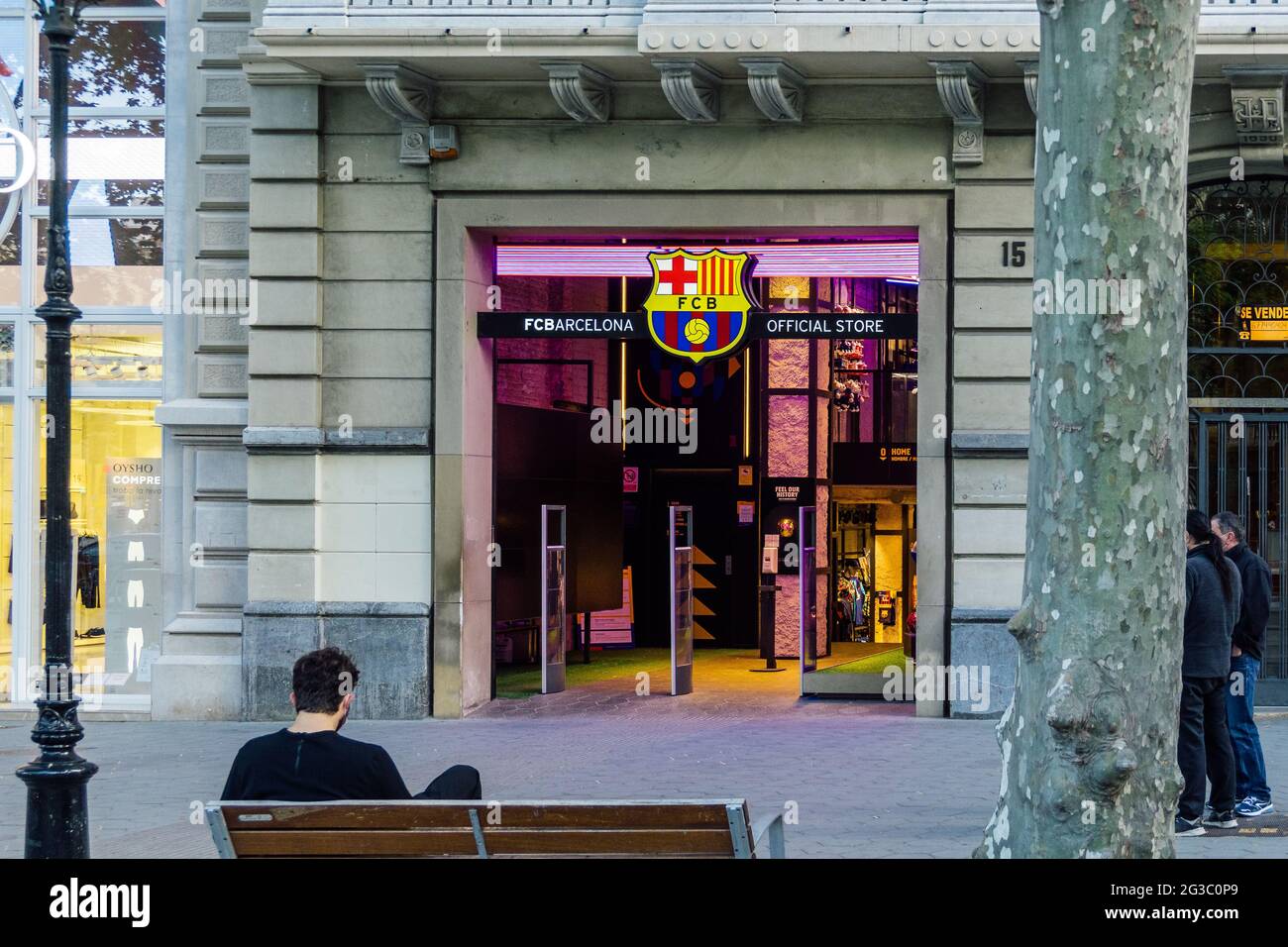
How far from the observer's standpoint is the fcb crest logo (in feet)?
51.2

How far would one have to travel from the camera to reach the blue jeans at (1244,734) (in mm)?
10492

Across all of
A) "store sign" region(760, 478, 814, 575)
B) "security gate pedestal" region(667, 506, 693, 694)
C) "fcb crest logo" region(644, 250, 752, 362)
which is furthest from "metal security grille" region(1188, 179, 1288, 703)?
"store sign" region(760, 478, 814, 575)

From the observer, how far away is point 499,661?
1941 centimetres

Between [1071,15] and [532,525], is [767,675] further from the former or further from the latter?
[1071,15]

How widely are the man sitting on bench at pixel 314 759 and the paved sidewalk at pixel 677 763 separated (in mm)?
3160

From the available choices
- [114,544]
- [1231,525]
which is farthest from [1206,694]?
[114,544]

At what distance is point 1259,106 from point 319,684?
35.2ft

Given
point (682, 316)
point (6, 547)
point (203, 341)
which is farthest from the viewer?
point (6, 547)

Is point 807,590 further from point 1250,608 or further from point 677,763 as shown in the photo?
point 1250,608

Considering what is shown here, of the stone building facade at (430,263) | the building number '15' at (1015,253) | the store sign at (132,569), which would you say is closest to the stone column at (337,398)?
the stone building facade at (430,263)

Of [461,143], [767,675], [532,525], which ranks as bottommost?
[767,675]

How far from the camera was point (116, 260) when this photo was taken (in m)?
15.9
